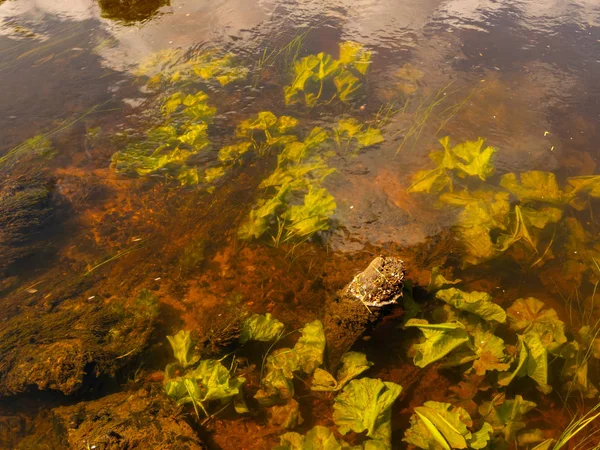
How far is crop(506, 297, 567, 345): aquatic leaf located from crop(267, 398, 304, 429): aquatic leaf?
56.4 inches

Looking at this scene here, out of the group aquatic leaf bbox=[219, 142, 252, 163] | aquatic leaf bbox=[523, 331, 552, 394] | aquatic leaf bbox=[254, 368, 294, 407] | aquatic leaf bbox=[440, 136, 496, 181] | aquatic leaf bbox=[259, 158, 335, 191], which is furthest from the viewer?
aquatic leaf bbox=[219, 142, 252, 163]

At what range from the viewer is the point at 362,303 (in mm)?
2254

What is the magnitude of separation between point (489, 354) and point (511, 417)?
1.06 ft

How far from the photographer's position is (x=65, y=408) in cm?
217

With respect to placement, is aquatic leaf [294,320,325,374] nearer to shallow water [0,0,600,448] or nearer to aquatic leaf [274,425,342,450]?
shallow water [0,0,600,448]

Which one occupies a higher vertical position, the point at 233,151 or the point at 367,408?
the point at 233,151

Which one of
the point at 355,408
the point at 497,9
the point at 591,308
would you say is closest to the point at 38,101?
the point at 355,408

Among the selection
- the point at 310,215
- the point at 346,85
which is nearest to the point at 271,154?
the point at 310,215

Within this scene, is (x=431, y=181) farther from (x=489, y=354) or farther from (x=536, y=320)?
(x=489, y=354)

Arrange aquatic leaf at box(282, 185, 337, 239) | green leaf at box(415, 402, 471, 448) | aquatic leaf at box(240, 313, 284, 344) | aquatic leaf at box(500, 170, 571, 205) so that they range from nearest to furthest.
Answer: green leaf at box(415, 402, 471, 448)
aquatic leaf at box(240, 313, 284, 344)
aquatic leaf at box(282, 185, 337, 239)
aquatic leaf at box(500, 170, 571, 205)

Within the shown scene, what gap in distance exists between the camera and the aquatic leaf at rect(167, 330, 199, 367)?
225cm

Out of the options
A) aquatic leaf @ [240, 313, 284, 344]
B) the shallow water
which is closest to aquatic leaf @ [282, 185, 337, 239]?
the shallow water

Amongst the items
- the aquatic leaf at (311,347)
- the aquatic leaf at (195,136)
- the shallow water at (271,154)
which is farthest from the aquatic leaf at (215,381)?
the aquatic leaf at (195,136)

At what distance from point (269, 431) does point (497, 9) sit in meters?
5.83
